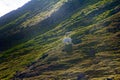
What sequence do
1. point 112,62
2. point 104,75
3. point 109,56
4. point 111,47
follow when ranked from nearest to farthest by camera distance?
point 104,75
point 112,62
point 109,56
point 111,47

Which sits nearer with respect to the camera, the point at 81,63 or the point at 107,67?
the point at 107,67

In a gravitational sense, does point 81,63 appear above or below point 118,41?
below

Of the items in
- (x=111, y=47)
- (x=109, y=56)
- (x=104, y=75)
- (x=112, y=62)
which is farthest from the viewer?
(x=111, y=47)

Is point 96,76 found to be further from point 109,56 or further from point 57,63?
point 57,63

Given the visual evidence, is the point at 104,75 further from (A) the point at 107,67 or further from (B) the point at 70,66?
(B) the point at 70,66

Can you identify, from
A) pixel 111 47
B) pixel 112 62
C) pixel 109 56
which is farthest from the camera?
pixel 111 47

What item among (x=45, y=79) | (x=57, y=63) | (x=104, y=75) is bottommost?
(x=104, y=75)

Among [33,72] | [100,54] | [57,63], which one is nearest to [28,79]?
[33,72]

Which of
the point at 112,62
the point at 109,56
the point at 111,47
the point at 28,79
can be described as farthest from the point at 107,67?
the point at 28,79

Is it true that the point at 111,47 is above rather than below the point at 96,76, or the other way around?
above

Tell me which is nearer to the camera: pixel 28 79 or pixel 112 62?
pixel 112 62
